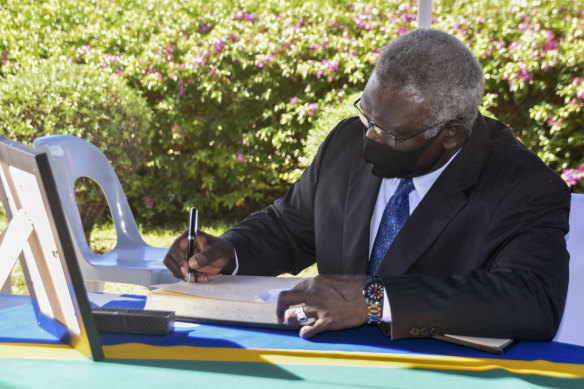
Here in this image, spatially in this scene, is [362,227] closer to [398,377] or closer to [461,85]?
[461,85]

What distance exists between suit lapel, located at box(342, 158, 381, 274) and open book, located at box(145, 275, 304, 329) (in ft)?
1.45

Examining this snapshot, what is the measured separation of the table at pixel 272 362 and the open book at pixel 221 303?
0.09 ft

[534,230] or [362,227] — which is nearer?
[534,230]

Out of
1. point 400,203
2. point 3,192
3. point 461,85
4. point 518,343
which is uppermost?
point 461,85

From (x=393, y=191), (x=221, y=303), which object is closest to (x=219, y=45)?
(x=393, y=191)

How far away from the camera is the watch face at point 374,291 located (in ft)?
5.21

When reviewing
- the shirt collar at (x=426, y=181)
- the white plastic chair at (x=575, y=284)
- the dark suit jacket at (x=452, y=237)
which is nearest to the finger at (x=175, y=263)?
the dark suit jacket at (x=452, y=237)

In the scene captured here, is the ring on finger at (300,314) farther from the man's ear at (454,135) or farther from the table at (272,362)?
the man's ear at (454,135)

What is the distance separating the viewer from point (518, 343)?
1.58 meters

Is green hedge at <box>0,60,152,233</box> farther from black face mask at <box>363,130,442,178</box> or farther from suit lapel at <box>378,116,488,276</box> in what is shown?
suit lapel at <box>378,116,488,276</box>

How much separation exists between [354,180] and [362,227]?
7.4 inches

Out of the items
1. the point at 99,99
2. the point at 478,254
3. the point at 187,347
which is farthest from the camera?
the point at 99,99

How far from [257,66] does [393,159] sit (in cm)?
511

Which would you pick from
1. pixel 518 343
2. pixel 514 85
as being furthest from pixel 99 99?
pixel 518 343
